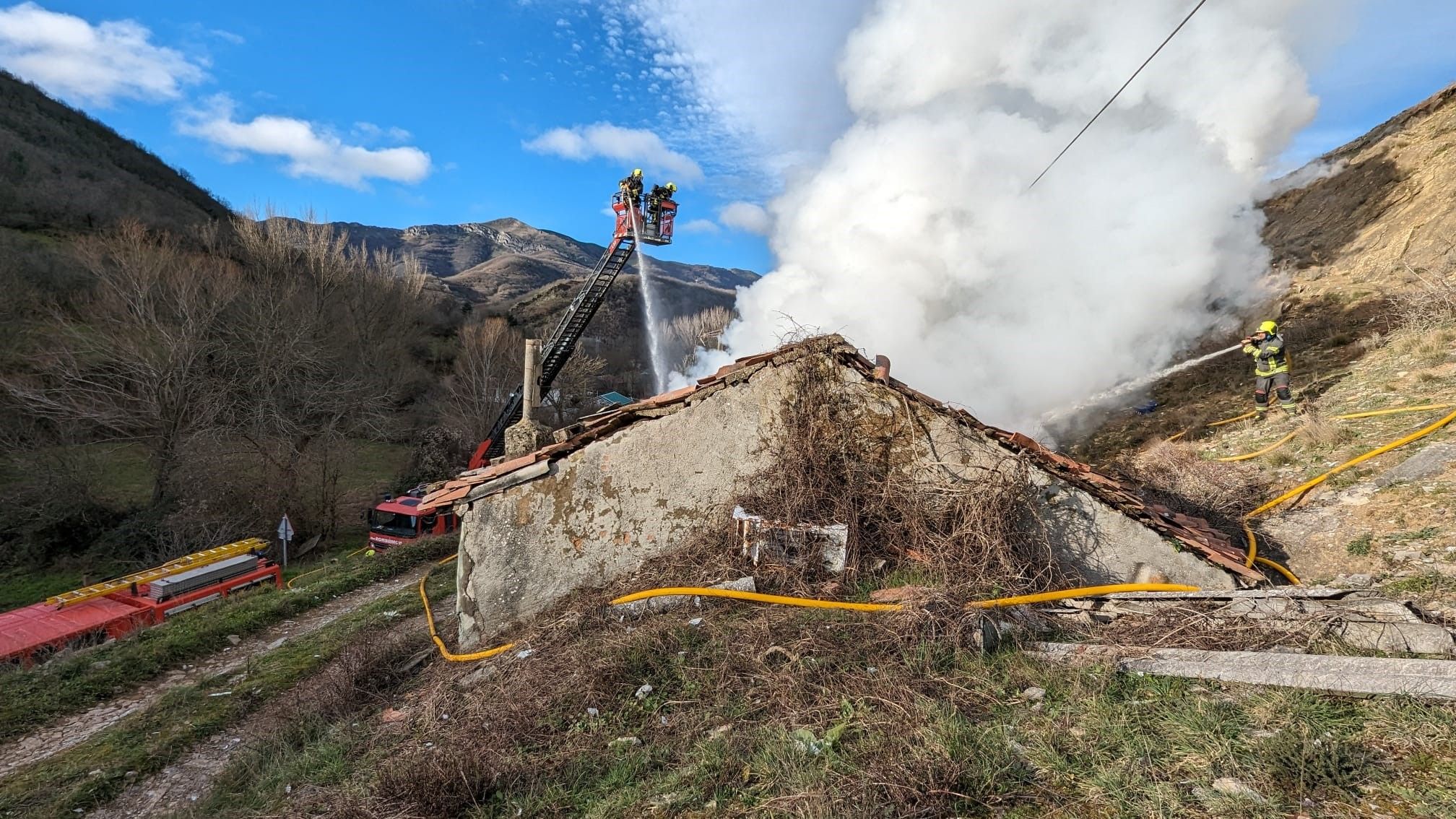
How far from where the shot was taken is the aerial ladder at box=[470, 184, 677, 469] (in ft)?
54.0

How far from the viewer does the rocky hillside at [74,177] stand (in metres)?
33.3

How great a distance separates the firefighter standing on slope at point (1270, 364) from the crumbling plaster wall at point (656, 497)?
760cm

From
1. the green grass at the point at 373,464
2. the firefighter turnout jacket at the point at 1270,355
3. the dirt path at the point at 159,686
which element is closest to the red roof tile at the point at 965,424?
the dirt path at the point at 159,686

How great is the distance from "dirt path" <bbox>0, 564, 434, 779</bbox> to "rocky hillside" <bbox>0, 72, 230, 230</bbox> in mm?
37028

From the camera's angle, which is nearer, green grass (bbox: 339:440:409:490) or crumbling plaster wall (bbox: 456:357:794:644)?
crumbling plaster wall (bbox: 456:357:794:644)

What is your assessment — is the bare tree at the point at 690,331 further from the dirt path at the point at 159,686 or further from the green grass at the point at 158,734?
the green grass at the point at 158,734

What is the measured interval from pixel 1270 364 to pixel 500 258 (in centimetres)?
8915

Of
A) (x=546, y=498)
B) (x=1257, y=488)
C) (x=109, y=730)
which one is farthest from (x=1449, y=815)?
(x=109, y=730)

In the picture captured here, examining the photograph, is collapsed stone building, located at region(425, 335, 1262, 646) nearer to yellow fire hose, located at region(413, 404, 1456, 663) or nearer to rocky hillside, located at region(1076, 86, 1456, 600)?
yellow fire hose, located at region(413, 404, 1456, 663)

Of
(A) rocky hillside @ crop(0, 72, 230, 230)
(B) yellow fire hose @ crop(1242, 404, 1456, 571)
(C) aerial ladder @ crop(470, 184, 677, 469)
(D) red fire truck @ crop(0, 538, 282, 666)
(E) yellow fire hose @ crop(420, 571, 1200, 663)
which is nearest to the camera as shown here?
(E) yellow fire hose @ crop(420, 571, 1200, 663)

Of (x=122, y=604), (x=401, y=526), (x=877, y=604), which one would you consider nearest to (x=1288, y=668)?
(x=877, y=604)

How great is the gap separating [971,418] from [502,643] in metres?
4.41

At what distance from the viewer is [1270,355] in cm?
983

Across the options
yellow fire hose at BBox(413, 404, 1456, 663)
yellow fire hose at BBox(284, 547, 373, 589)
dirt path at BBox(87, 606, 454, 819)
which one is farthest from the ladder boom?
yellow fire hose at BBox(413, 404, 1456, 663)
